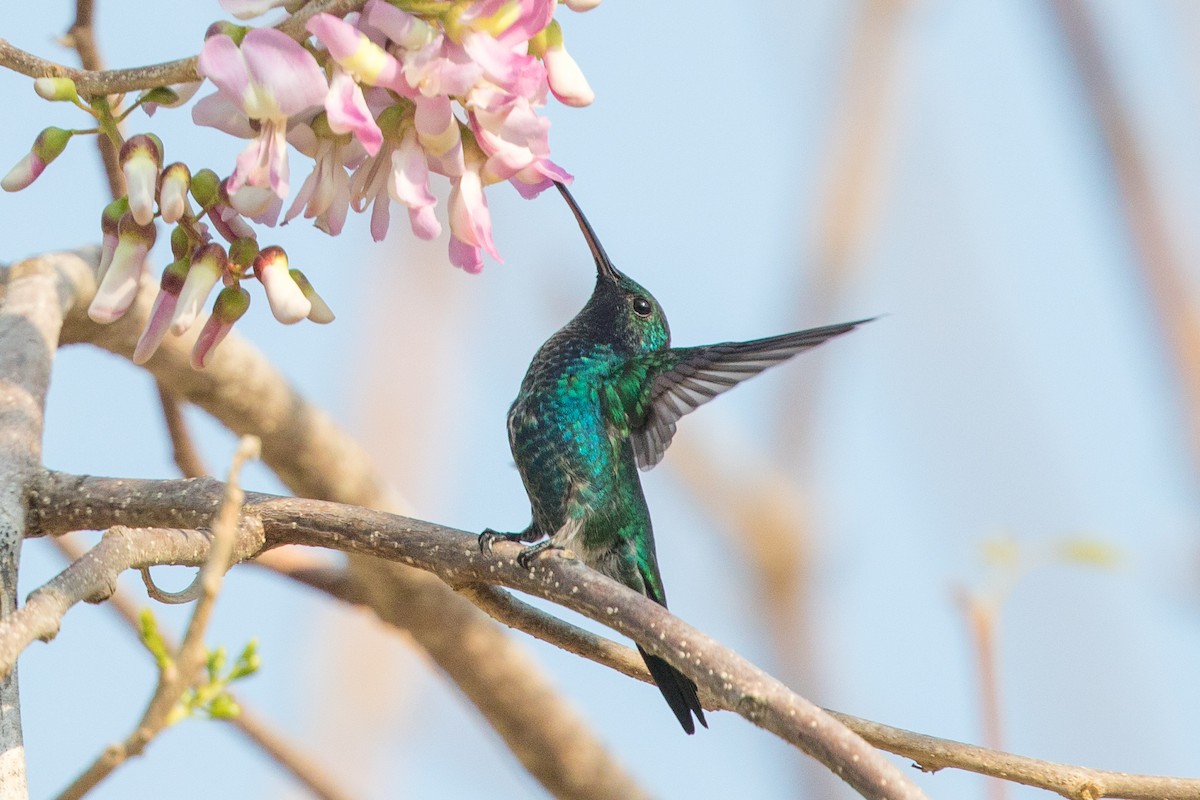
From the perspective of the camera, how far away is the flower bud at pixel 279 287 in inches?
70.1

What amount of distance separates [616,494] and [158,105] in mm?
1349

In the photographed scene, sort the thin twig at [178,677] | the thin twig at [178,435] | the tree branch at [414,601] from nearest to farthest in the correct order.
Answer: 1. the thin twig at [178,677]
2. the tree branch at [414,601]
3. the thin twig at [178,435]

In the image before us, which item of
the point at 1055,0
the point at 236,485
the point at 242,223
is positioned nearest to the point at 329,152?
the point at 242,223

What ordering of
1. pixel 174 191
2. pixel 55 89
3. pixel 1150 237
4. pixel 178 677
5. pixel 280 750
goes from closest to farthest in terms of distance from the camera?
1. pixel 178 677
2. pixel 55 89
3. pixel 174 191
4. pixel 1150 237
5. pixel 280 750

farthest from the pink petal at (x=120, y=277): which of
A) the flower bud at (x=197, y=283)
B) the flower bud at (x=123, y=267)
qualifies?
the flower bud at (x=197, y=283)

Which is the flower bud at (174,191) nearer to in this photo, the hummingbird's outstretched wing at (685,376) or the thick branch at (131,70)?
the thick branch at (131,70)

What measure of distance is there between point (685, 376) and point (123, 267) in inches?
48.2

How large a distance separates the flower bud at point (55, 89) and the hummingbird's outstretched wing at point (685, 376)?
1255 mm

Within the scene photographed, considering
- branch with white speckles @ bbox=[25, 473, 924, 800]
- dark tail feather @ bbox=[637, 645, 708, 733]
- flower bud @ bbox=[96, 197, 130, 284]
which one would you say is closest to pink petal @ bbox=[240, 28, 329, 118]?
flower bud @ bbox=[96, 197, 130, 284]

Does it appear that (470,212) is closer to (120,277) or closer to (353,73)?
(353,73)

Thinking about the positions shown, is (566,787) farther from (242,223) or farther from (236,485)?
(236,485)

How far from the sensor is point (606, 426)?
2.88 metres

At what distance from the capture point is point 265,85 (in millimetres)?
1620

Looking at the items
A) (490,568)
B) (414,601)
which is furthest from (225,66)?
(414,601)
